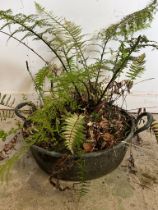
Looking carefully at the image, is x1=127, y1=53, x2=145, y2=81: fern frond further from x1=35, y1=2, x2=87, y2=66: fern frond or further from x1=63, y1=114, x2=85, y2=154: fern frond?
x1=63, y1=114, x2=85, y2=154: fern frond

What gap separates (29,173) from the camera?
5.28 feet

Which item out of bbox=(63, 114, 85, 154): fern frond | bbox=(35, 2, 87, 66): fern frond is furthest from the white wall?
bbox=(63, 114, 85, 154): fern frond

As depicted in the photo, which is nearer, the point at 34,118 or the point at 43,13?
the point at 34,118

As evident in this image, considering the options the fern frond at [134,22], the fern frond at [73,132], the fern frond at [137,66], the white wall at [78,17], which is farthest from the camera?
the white wall at [78,17]

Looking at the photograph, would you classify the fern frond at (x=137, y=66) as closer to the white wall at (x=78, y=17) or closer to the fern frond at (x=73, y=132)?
the white wall at (x=78, y=17)

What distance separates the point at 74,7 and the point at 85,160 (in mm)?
807

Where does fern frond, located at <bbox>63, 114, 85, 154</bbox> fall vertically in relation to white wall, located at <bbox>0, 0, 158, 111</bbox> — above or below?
below

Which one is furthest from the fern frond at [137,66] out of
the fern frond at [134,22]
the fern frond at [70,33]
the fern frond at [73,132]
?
the fern frond at [73,132]

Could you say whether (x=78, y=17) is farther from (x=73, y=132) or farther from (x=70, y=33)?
(x=73, y=132)

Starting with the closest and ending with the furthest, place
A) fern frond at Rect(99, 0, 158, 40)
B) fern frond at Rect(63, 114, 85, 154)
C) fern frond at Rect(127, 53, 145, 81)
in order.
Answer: fern frond at Rect(63, 114, 85, 154), fern frond at Rect(99, 0, 158, 40), fern frond at Rect(127, 53, 145, 81)

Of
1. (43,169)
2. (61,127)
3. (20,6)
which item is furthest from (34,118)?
(20,6)

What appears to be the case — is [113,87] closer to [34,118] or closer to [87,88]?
[87,88]

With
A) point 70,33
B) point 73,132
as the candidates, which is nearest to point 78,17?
point 70,33

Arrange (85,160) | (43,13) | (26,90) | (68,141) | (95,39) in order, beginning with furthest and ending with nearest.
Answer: (26,90)
(95,39)
(43,13)
(85,160)
(68,141)
